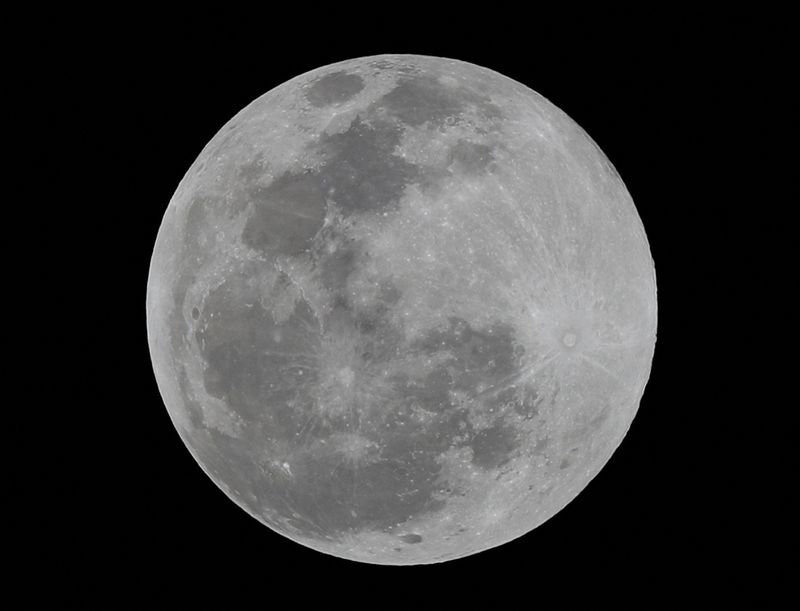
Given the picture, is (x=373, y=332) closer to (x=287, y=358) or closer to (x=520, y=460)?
(x=287, y=358)

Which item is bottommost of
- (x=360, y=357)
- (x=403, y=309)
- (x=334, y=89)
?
(x=360, y=357)

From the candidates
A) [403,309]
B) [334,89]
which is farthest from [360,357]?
[334,89]

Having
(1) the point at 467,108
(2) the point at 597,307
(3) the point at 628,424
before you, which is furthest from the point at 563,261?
(3) the point at 628,424

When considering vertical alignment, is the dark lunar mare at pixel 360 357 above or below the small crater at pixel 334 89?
below

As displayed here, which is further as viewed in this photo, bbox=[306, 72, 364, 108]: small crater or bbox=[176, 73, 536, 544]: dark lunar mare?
bbox=[306, 72, 364, 108]: small crater

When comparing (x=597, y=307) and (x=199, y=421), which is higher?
(x=597, y=307)

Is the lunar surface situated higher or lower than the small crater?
lower

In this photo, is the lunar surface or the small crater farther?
the small crater

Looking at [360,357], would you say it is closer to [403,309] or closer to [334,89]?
[403,309]
